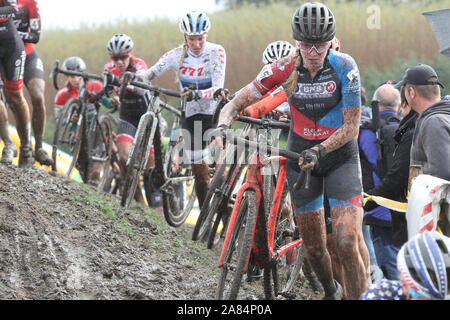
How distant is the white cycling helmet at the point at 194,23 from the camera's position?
32.7ft

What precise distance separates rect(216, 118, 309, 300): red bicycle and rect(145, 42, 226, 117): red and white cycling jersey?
297 cm

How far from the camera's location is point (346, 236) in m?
6.06

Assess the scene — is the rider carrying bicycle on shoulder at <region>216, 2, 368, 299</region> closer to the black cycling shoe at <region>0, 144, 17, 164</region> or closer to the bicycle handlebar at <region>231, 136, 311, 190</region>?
the bicycle handlebar at <region>231, 136, 311, 190</region>

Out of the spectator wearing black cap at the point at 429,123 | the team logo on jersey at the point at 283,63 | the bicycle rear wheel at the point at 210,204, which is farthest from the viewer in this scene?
the bicycle rear wheel at the point at 210,204

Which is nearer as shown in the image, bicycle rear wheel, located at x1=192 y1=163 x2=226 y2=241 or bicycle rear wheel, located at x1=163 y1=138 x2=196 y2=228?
bicycle rear wheel, located at x1=192 y1=163 x2=226 y2=241

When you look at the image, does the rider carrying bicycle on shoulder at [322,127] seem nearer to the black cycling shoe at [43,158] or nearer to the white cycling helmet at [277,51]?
the white cycling helmet at [277,51]

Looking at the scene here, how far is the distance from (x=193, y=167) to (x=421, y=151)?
16.2ft

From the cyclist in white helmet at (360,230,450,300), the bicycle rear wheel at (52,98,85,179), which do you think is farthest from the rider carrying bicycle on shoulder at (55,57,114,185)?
the cyclist in white helmet at (360,230,450,300)

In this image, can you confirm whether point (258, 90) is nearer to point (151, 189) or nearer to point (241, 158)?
point (241, 158)

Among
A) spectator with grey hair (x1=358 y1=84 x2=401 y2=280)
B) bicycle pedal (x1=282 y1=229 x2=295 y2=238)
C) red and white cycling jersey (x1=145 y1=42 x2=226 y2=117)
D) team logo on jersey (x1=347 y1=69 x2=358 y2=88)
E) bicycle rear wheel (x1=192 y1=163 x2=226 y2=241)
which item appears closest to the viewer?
team logo on jersey (x1=347 y1=69 x2=358 y2=88)

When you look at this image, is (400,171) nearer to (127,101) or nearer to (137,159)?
(137,159)

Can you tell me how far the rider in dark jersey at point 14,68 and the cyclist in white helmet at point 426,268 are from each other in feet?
22.6

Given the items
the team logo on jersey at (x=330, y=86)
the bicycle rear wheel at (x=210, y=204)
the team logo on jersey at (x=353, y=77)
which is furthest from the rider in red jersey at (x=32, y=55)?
the team logo on jersey at (x=353, y=77)

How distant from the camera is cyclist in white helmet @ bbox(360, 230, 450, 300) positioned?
3.72 meters
